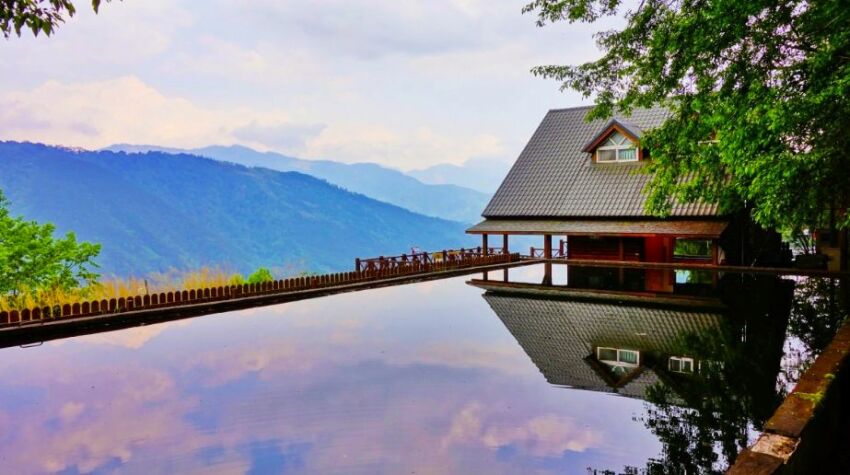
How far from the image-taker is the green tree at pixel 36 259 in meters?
13.3

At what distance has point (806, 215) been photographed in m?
10.6

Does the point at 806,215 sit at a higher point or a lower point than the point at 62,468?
higher

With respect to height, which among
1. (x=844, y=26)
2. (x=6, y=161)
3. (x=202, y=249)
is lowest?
(x=202, y=249)

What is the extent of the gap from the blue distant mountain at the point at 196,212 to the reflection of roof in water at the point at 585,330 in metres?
58.5

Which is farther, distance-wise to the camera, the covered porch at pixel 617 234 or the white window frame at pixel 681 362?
the covered porch at pixel 617 234

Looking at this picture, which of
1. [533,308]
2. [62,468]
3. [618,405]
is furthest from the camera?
[533,308]

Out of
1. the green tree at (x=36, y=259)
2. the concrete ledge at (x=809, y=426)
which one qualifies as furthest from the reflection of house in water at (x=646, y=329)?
the green tree at (x=36, y=259)

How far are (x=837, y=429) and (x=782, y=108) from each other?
14.5ft

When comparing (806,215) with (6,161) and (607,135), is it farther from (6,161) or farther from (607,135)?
(6,161)

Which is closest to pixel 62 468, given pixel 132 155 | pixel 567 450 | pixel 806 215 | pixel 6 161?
pixel 567 450

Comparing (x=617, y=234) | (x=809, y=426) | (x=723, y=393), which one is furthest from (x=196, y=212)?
(x=809, y=426)

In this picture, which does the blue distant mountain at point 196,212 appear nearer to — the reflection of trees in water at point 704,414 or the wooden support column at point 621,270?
the wooden support column at point 621,270

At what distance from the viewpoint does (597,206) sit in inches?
845

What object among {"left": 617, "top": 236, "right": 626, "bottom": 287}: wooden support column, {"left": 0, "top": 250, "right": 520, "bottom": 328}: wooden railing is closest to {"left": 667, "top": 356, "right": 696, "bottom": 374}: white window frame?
{"left": 617, "top": 236, "right": 626, "bottom": 287}: wooden support column
